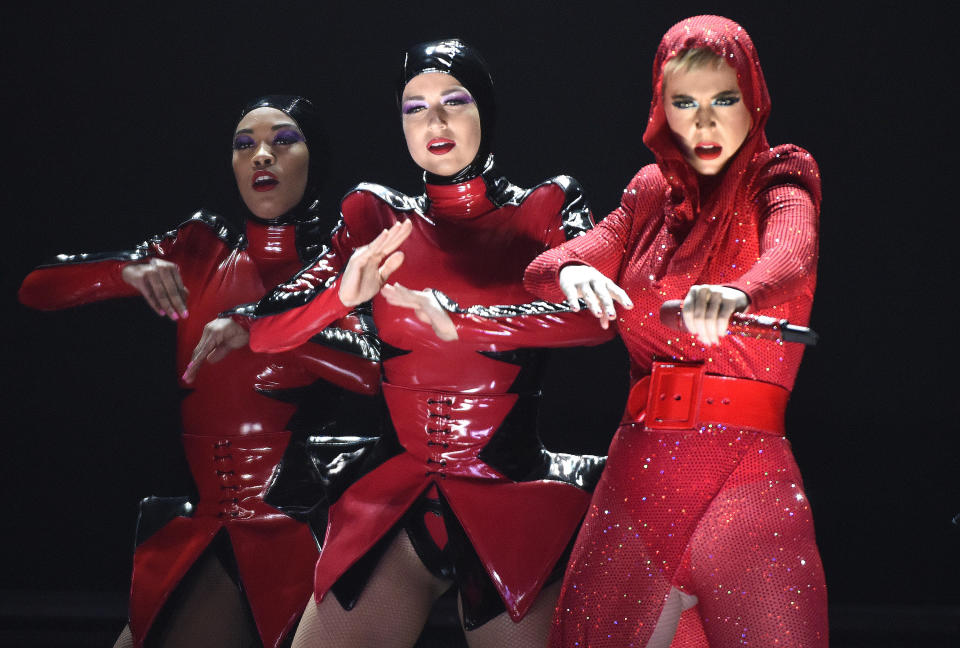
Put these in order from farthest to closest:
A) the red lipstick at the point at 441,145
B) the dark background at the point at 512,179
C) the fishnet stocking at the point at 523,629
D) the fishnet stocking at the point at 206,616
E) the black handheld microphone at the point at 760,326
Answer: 1. the dark background at the point at 512,179
2. the fishnet stocking at the point at 206,616
3. the red lipstick at the point at 441,145
4. the fishnet stocking at the point at 523,629
5. the black handheld microphone at the point at 760,326

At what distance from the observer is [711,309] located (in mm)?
1438

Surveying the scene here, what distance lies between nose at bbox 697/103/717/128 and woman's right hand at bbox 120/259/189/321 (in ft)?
4.17

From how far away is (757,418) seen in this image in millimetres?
1635

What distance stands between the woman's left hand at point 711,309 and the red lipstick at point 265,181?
1.35m

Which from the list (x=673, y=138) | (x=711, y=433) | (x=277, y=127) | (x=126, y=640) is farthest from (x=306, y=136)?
(x=711, y=433)

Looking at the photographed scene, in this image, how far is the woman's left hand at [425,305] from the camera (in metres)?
1.99

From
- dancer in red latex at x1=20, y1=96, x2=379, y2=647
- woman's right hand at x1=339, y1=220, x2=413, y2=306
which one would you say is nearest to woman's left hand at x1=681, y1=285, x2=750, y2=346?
woman's right hand at x1=339, y1=220, x2=413, y2=306

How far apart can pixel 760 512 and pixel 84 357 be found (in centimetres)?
236

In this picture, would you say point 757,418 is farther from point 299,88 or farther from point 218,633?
point 299,88

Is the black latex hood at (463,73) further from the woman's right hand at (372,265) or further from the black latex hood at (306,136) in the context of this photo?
the black latex hood at (306,136)

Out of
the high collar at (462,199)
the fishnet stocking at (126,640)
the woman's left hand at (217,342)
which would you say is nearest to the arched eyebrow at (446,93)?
the high collar at (462,199)

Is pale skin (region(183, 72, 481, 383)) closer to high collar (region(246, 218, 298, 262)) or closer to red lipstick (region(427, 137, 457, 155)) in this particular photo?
red lipstick (region(427, 137, 457, 155))

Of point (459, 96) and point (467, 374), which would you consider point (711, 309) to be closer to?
point (467, 374)

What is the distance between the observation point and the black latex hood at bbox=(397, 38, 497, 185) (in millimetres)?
2137
